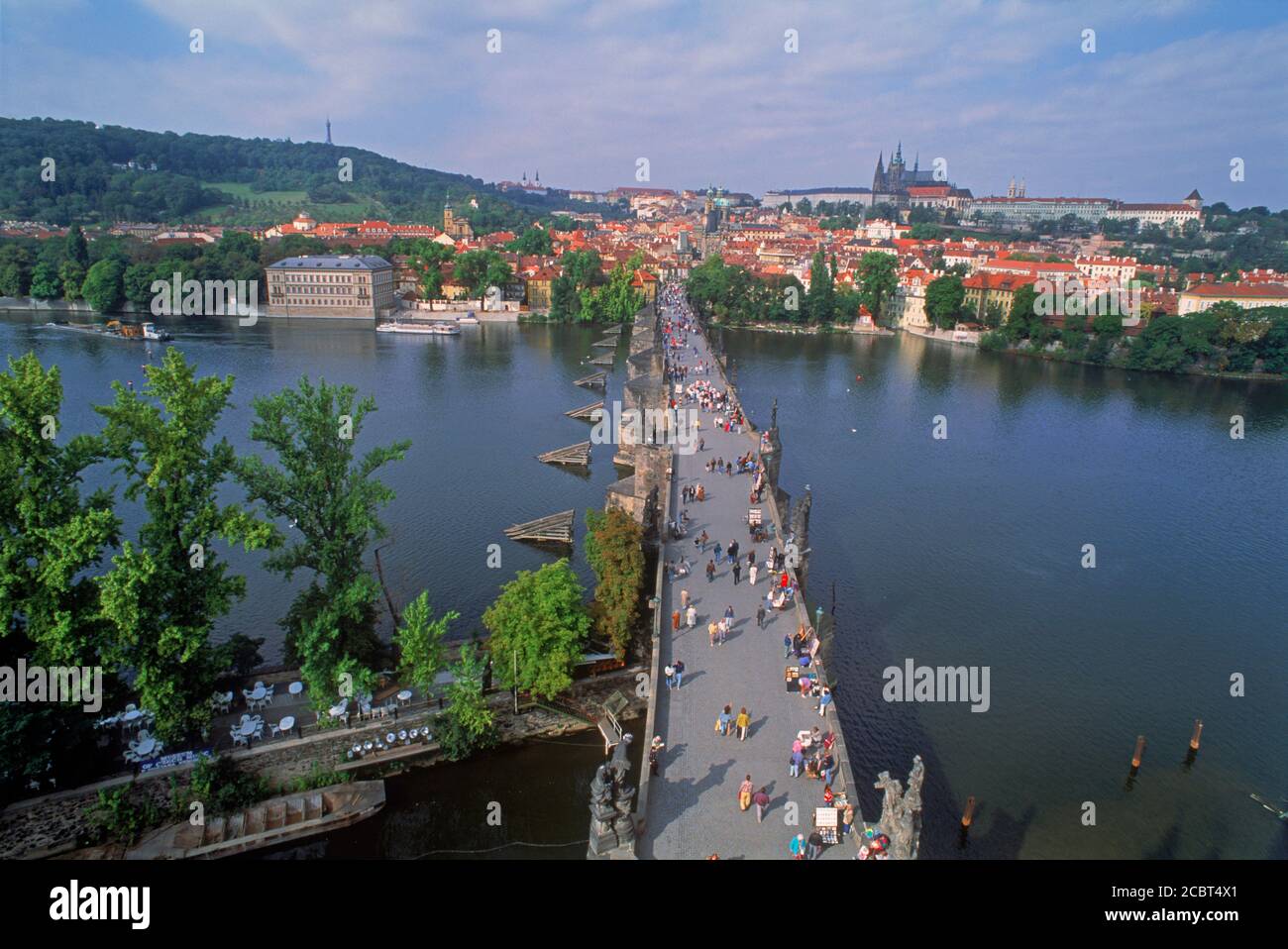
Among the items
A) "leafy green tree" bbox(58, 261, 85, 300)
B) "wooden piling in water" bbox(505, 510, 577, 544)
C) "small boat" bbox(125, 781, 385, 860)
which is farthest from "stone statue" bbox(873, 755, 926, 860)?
"leafy green tree" bbox(58, 261, 85, 300)

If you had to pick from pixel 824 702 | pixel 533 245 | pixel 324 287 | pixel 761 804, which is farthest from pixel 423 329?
pixel 761 804

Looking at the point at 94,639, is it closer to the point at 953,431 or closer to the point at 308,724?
the point at 308,724

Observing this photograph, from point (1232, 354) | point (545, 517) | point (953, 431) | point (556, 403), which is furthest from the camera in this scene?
point (1232, 354)

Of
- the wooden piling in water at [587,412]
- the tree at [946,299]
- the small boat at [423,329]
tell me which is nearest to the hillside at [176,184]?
the small boat at [423,329]

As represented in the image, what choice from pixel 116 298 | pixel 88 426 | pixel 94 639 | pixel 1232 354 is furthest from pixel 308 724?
pixel 116 298

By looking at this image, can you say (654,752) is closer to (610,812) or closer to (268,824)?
(610,812)

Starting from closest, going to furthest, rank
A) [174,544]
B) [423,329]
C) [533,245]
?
[174,544]
[423,329]
[533,245]

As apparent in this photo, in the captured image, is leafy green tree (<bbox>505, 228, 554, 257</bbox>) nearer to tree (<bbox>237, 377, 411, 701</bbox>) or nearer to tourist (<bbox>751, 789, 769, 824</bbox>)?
tree (<bbox>237, 377, 411, 701</bbox>)
